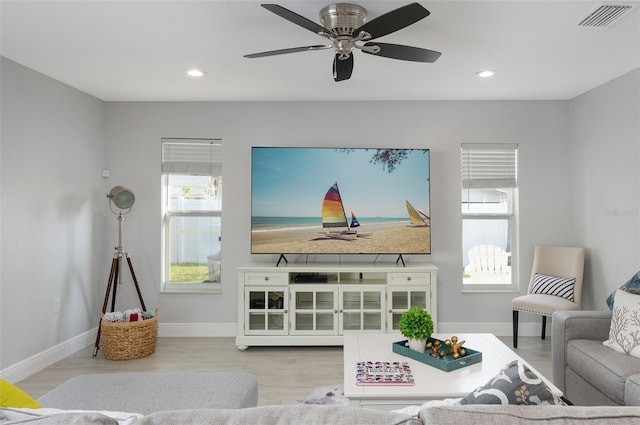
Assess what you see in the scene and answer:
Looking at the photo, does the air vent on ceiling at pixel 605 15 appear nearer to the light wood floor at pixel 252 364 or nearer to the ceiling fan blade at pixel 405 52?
the ceiling fan blade at pixel 405 52

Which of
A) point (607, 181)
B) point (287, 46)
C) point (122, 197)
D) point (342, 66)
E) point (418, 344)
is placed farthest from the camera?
point (122, 197)

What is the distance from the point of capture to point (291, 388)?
9.75ft

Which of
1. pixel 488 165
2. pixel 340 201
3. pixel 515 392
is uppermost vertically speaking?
pixel 488 165

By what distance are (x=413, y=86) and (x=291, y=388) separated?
2805 millimetres

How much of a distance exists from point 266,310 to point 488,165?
9.03ft

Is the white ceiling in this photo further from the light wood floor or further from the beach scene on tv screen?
the light wood floor

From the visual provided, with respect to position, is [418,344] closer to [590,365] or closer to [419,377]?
[419,377]

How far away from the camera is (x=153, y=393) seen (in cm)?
184

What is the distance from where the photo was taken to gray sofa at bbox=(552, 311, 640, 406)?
2084mm

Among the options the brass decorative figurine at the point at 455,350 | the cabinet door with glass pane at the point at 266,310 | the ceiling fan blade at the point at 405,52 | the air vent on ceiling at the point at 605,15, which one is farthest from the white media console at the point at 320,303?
the air vent on ceiling at the point at 605,15

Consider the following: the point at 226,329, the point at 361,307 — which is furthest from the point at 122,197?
the point at 361,307

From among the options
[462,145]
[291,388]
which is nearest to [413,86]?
[462,145]

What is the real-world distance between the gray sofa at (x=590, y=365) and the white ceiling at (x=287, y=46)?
6.16 feet

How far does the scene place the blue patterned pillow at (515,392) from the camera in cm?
103
